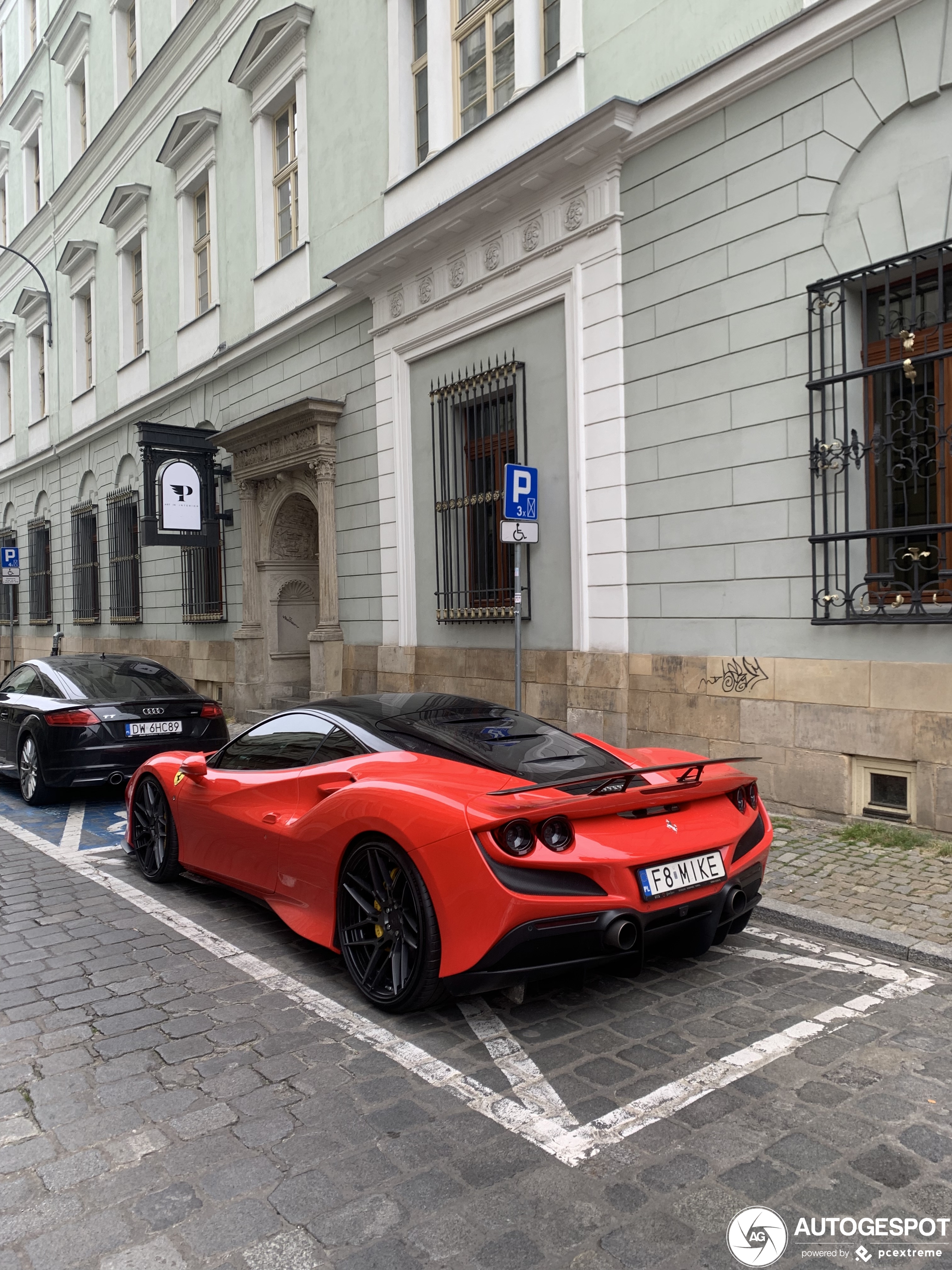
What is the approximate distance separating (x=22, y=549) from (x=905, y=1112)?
93.5 ft

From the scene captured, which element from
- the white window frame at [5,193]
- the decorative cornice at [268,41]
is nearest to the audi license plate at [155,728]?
the decorative cornice at [268,41]

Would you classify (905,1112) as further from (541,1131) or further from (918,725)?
(918,725)

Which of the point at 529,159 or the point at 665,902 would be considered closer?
the point at 665,902

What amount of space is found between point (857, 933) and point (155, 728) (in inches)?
247

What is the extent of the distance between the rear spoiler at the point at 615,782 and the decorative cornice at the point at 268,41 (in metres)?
13.3

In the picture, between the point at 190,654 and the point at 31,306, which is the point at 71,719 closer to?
the point at 190,654

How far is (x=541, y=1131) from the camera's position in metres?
2.88

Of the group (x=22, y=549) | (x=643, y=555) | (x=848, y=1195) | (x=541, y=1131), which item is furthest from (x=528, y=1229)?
(x=22, y=549)

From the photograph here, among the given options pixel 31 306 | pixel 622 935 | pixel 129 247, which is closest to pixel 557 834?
pixel 622 935

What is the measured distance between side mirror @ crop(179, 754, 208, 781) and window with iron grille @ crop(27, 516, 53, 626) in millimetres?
22001

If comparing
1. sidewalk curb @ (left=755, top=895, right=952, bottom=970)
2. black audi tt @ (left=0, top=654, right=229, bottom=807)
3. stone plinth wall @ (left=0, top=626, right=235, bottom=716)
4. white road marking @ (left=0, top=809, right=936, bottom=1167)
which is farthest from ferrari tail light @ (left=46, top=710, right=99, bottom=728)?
sidewalk curb @ (left=755, top=895, right=952, bottom=970)

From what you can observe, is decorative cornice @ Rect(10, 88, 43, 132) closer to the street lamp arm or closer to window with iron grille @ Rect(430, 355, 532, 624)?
the street lamp arm

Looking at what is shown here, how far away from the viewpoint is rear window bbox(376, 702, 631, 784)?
4.11m

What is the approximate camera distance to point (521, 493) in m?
8.48
